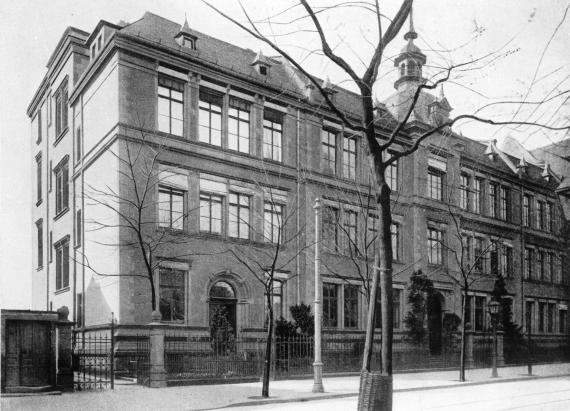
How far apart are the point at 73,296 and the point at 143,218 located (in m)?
5.58

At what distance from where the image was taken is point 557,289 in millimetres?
40719

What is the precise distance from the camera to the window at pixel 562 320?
129ft

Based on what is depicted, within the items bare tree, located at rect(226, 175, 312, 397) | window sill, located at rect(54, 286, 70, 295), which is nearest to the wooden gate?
bare tree, located at rect(226, 175, 312, 397)

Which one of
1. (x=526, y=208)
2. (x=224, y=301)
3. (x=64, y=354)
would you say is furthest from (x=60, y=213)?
(x=526, y=208)

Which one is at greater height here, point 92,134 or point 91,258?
point 92,134

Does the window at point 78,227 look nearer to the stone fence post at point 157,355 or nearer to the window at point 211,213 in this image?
the window at point 211,213

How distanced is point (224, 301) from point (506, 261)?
2237cm

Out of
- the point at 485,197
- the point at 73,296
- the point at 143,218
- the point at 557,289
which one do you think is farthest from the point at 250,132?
the point at 557,289

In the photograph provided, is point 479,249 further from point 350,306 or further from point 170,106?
point 170,106

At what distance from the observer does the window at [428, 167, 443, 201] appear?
33188 mm

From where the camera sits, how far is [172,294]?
21.5 meters

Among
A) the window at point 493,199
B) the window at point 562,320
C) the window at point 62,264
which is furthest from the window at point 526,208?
the window at point 62,264

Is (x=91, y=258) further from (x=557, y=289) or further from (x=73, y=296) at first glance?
(x=557, y=289)

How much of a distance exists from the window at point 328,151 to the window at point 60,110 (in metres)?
11.9
